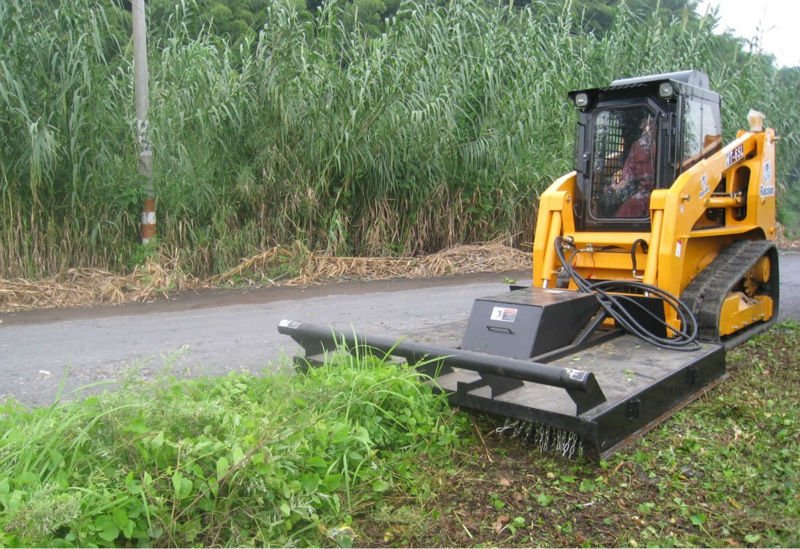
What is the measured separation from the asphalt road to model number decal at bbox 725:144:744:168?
76.5 inches

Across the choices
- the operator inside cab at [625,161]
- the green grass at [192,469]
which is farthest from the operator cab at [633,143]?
the green grass at [192,469]

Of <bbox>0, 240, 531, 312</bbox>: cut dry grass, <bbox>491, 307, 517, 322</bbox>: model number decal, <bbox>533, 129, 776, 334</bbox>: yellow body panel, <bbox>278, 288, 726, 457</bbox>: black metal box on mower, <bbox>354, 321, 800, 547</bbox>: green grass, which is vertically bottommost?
<bbox>354, 321, 800, 547</bbox>: green grass

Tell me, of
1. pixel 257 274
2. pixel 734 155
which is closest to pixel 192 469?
pixel 734 155

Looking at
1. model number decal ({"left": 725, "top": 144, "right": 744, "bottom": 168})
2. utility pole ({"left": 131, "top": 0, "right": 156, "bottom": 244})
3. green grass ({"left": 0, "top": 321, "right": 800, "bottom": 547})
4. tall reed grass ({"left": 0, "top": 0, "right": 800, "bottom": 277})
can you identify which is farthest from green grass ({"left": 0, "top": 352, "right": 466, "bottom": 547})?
utility pole ({"left": 131, "top": 0, "right": 156, "bottom": 244})

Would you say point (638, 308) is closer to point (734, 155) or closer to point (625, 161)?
point (625, 161)

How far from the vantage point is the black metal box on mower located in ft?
10.2

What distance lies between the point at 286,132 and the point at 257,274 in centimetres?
182

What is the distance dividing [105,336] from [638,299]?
4.18 metres

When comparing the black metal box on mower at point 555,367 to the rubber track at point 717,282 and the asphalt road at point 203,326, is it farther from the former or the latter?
the asphalt road at point 203,326

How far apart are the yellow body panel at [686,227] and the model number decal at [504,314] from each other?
4.01 feet

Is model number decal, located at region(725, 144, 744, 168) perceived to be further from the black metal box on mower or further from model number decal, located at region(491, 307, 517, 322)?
model number decal, located at region(491, 307, 517, 322)

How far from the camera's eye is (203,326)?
6133mm

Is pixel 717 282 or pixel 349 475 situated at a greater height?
pixel 717 282

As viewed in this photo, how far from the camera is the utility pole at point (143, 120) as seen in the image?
8430 millimetres
